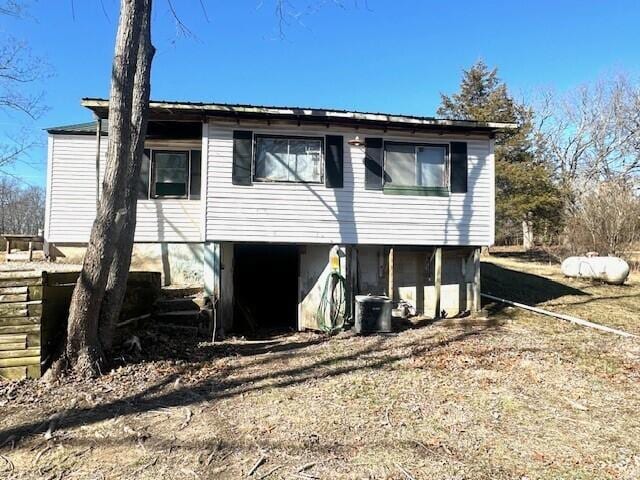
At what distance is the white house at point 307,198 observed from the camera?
9.01 metres

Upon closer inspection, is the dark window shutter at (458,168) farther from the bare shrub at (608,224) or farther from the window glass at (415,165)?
the bare shrub at (608,224)

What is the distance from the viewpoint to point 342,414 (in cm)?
439

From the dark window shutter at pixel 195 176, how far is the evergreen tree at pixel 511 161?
16.5m

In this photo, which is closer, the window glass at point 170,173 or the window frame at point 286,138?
the window frame at point 286,138

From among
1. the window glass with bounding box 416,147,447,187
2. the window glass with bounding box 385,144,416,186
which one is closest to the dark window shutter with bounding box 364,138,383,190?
the window glass with bounding box 385,144,416,186

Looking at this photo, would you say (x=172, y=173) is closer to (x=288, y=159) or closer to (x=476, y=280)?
(x=288, y=159)

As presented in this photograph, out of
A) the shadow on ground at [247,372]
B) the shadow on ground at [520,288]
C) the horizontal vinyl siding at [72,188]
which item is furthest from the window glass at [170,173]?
the shadow on ground at [520,288]

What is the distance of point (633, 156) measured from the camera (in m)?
28.8

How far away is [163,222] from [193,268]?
4.21ft

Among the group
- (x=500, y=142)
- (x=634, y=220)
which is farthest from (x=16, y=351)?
(x=500, y=142)

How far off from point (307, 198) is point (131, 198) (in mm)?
4155

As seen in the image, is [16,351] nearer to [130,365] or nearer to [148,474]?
[130,365]

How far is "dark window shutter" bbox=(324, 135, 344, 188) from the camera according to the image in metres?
9.23

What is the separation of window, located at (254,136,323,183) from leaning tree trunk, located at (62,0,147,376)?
3.80 m
